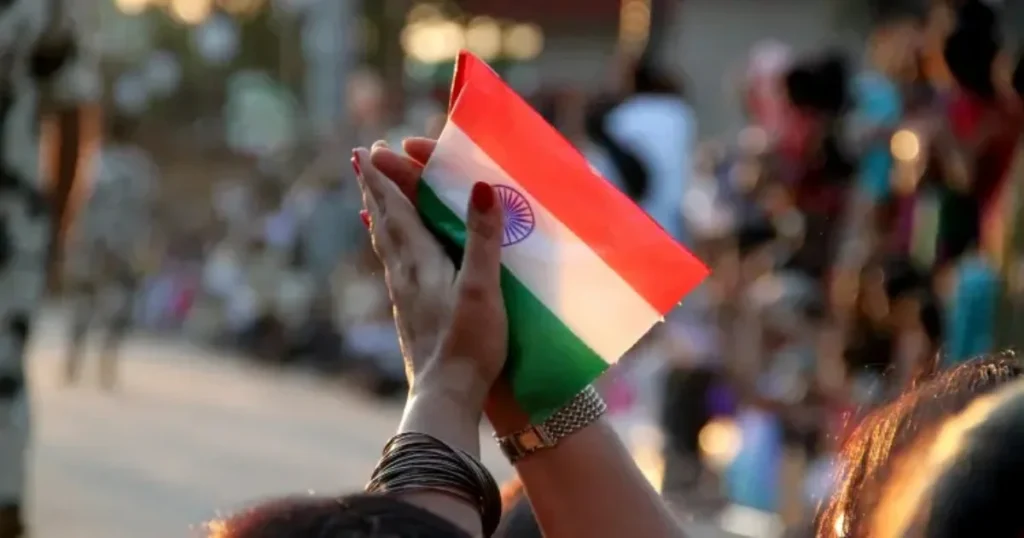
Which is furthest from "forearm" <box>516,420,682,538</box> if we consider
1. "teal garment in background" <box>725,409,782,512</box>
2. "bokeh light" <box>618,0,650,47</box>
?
"bokeh light" <box>618,0,650,47</box>

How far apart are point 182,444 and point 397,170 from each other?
538cm

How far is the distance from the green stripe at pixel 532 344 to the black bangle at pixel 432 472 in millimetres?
109

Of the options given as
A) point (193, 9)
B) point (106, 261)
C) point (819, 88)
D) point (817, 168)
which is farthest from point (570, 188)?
point (193, 9)

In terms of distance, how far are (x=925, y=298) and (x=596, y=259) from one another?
8.32ft

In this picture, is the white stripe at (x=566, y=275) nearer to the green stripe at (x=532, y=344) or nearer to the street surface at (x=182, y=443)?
the green stripe at (x=532, y=344)

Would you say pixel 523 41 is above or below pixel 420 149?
above

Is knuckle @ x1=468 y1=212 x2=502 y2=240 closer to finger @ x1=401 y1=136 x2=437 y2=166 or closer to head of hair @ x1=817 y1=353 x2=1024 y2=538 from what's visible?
finger @ x1=401 y1=136 x2=437 y2=166

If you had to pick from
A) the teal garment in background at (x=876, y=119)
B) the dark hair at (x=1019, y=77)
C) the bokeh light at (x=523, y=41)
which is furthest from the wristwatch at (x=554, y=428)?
the bokeh light at (x=523, y=41)

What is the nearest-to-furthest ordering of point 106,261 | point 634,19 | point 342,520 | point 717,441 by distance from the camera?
point 342,520, point 717,441, point 634,19, point 106,261

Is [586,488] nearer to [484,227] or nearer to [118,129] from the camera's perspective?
[484,227]

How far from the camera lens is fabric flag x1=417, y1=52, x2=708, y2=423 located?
4.30ft

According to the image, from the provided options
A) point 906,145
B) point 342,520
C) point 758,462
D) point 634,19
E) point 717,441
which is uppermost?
point 634,19

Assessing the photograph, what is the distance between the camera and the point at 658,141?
523 centimetres

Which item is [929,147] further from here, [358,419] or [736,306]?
[358,419]
